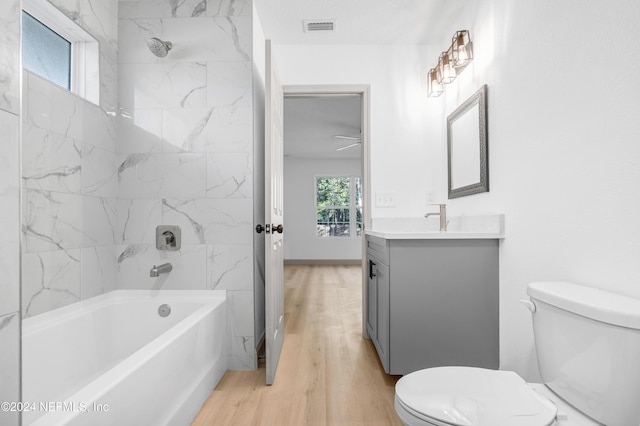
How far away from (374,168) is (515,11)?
1.35 m

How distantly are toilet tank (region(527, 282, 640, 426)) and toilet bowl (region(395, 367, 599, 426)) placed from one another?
68 millimetres

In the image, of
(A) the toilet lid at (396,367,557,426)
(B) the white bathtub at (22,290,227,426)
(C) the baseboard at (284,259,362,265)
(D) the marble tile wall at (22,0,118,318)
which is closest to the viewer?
(A) the toilet lid at (396,367,557,426)

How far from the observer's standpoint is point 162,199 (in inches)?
84.0

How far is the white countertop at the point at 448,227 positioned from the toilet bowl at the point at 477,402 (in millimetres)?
780

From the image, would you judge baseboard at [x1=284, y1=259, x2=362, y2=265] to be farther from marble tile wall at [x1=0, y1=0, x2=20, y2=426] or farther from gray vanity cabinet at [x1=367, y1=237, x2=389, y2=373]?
marble tile wall at [x1=0, y1=0, x2=20, y2=426]

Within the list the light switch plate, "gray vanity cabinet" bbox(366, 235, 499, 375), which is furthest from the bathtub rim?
the light switch plate

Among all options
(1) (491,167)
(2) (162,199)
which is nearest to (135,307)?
(2) (162,199)

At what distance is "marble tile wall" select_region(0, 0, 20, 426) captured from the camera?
0.77 m

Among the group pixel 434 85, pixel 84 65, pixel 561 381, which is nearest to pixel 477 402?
pixel 561 381

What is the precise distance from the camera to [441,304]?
1778mm

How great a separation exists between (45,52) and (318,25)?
1669 mm

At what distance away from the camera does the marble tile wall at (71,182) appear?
5.02ft

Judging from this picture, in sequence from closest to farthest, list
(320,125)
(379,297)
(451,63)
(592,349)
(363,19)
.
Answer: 1. (592,349)
2. (379,297)
3. (451,63)
4. (363,19)
5. (320,125)

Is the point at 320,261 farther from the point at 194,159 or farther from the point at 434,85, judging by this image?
the point at 194,159
